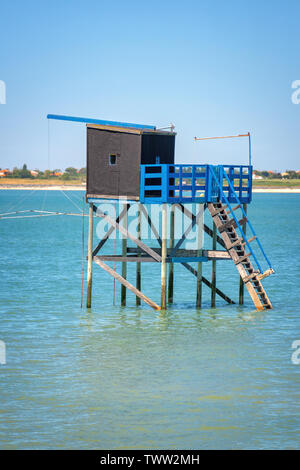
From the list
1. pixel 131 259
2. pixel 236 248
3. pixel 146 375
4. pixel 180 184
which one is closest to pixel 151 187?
pixel 180 184

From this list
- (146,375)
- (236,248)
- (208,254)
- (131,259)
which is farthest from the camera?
(208,254)

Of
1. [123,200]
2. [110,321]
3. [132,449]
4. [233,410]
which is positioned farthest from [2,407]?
[123,200]

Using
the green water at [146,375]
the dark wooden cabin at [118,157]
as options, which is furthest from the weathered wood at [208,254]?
the dark wooden cabin at [118,157]

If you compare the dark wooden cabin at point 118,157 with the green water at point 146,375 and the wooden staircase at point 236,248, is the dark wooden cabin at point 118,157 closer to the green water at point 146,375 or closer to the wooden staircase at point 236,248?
the wooden staircase at point 236,248

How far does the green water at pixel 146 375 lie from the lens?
48.1ft

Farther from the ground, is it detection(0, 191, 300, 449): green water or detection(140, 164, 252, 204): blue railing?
detection(140, 164, 252, 204): blue railing

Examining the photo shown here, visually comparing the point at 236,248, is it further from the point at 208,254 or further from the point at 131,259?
the point at 131,259

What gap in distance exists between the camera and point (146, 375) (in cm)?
1844

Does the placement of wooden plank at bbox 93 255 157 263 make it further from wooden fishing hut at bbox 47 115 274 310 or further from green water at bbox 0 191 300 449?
green water at bbox 0 191 300 449

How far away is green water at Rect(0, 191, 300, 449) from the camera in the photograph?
14664mm

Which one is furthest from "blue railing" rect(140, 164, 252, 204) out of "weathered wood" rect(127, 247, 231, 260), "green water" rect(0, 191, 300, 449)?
"green water" rect(0, 191, 300, 449)

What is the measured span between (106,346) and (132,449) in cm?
754

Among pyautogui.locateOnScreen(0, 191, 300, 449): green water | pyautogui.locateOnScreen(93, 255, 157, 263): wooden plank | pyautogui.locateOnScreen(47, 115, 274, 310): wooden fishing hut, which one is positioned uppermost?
pyautogui.locateOnScreen(47, 115, 274, 310): wooden fishing hut

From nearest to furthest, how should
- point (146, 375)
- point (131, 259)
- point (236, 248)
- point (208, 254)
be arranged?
1. point (146, 375)
2. point (131, 259)
3. point (236, 248)
4. point (208, 254)
